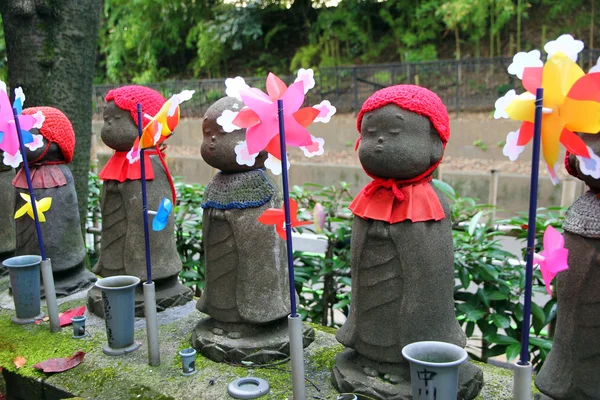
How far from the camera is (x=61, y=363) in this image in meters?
2.69

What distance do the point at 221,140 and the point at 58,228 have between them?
1.50m

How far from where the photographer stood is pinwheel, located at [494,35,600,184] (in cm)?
157

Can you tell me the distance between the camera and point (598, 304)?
1.87 metres

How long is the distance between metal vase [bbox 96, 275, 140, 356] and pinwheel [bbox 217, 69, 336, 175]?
110 centimetres

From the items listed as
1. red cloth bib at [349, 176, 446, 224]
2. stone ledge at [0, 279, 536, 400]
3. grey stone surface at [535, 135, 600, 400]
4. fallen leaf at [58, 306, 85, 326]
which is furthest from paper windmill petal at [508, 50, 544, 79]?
fallen leaf at [58, 306, 85, 326]

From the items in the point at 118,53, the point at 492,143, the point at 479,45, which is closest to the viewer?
the point at 492,143

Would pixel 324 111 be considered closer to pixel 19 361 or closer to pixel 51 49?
pixel 19 361

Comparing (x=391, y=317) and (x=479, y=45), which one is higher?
(x=479, y=45)

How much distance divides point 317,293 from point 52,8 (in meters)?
2.73

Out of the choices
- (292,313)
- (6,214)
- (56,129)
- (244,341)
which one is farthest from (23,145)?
(292,313)

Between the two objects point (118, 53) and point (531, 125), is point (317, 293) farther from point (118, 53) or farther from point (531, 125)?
point (118, 53)

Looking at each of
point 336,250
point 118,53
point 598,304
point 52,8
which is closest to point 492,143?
point 336,250

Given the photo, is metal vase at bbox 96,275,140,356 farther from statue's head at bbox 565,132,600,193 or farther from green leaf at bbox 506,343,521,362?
statue's head at bbox 565,132,600,193

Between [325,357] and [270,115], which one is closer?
[270,115]
